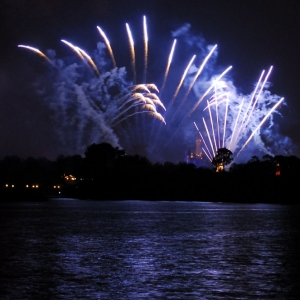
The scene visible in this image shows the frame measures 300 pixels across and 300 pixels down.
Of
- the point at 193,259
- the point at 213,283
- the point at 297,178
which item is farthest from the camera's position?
the point at 297,178

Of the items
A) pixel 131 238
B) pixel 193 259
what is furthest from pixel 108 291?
pixel 131 238

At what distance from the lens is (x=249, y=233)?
41.1 metres

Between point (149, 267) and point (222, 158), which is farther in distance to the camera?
point (222, 158)

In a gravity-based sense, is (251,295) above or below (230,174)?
below

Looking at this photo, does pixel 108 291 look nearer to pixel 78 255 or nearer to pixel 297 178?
pixel 78 255

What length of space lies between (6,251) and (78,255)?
→ 144 inches

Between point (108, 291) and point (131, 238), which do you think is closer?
point (108, 291)

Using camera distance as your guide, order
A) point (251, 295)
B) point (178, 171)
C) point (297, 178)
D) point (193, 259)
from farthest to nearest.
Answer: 1. point (178, 171)
2. point (297, 178)
3. point (193, 259)
4. point (251, 295)

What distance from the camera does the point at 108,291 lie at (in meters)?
18.0

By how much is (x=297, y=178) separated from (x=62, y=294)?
11581 centimetres

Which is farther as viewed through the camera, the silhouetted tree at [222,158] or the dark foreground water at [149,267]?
the silhouetted tree at [222,158]

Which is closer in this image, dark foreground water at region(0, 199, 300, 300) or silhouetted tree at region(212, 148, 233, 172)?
dark foreground water at region(0, 199, 300, 300)

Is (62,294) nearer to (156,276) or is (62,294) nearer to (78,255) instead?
(156,276)

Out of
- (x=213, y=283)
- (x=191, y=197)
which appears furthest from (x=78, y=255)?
(x=191, y=197)
